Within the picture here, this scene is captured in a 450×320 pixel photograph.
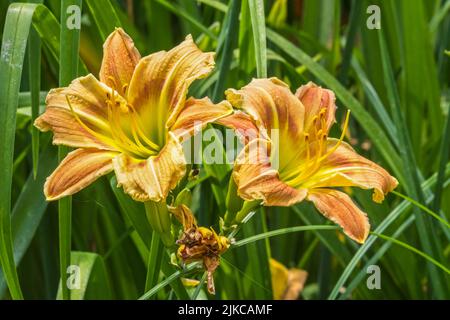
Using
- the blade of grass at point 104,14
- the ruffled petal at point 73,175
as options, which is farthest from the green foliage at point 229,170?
the ruffled petal at point 73,175

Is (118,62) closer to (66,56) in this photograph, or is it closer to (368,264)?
(66,56)

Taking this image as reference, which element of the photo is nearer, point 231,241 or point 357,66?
point 231,241

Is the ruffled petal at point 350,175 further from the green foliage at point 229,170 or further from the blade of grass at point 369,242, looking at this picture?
the blade of grass at point 369,242
